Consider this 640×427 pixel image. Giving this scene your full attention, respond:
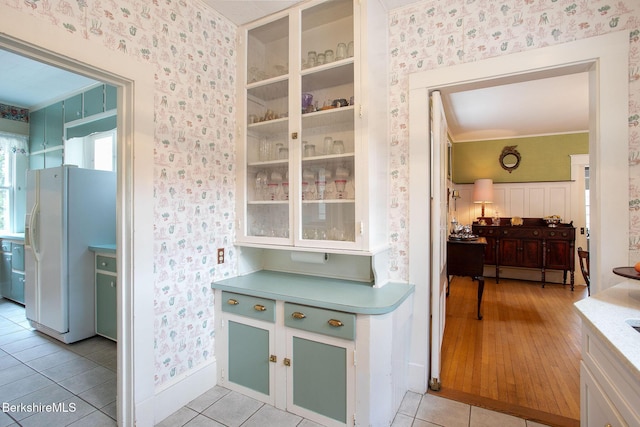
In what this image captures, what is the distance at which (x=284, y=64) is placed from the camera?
209cm

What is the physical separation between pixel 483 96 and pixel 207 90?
319 centimetres

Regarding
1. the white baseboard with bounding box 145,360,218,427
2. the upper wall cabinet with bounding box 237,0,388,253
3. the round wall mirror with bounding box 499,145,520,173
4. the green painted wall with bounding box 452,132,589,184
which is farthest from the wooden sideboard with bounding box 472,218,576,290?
the white baseboard with bounding box 145,360,218,427

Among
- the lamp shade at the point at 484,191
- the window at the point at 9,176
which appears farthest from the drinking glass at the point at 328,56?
the window at the point at 9,176

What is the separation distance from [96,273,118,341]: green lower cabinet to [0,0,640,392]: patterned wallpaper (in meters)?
1.34

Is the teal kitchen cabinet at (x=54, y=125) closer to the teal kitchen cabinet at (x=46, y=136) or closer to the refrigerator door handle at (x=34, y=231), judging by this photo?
the teal kitchen cabinet at (x=46, y=136)

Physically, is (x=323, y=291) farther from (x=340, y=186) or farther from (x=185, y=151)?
(x=185, y=151)

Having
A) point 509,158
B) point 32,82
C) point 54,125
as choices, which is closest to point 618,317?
point 509,158

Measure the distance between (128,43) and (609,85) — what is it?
252 centimetres

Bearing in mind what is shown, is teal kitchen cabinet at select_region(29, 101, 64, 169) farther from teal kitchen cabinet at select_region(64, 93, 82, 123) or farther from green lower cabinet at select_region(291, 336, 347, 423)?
green lower cabinet at select_region(291, 336, 347, 423)

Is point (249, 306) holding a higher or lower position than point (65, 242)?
lower

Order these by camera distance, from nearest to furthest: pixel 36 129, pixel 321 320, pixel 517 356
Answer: pixel 321 320, pixel 517 356, pixel 36 129

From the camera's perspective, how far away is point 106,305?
287cm

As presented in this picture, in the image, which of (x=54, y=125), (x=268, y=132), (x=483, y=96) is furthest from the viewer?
(x=54, y=125)

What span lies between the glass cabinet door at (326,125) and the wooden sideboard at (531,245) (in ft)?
13.9
